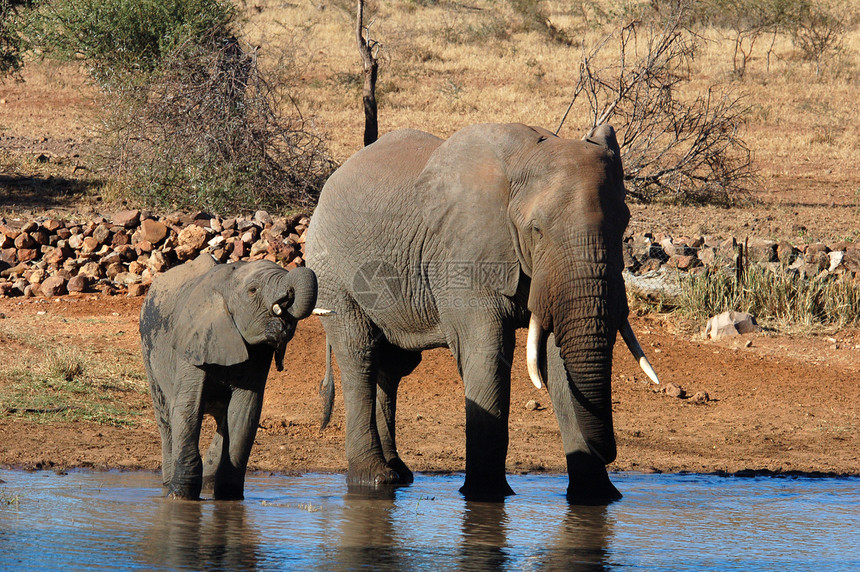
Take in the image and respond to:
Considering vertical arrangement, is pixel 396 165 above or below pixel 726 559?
above

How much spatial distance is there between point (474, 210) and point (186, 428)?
181 cm

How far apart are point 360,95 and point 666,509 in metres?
20.2

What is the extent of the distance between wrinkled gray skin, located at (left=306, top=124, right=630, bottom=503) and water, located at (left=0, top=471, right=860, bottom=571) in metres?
0.37

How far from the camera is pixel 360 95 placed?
84.2 feet

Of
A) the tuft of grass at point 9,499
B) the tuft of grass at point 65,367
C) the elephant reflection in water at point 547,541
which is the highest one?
the tuft of grass at point 65,367

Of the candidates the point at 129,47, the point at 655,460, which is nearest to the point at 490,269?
the point at 655,460

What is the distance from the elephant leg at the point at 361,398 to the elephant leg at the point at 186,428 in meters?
1.33

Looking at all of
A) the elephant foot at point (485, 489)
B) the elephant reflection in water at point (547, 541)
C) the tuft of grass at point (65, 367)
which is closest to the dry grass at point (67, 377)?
the tuft of grass at point (65, 367)

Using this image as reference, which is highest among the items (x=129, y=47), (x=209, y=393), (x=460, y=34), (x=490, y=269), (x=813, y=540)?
(x=460, y=34)

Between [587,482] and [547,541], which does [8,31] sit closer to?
[587,482]

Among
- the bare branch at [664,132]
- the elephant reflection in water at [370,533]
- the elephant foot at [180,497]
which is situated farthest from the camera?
the bare branch at [664,132]

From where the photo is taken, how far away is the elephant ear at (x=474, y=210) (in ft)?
19.9

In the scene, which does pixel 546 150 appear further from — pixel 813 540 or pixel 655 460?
pixel 655 460

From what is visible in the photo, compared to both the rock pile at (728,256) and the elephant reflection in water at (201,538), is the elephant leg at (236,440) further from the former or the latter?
the rock pile at (728,256)
